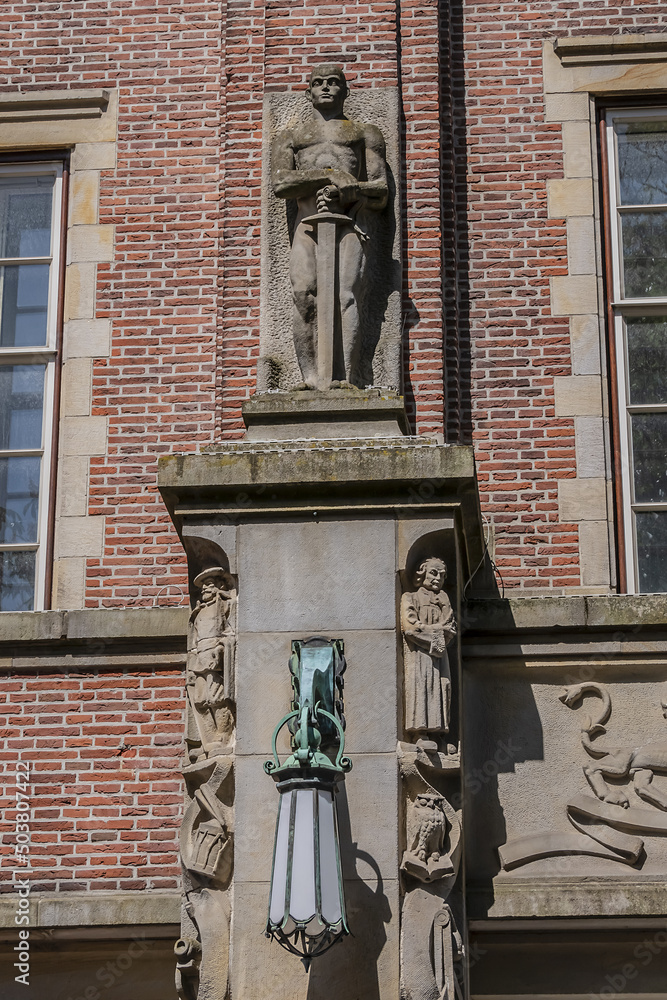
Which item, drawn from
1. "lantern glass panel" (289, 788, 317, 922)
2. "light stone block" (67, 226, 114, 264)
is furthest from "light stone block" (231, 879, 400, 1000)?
"light stone block" (67, 226, 114, 264)

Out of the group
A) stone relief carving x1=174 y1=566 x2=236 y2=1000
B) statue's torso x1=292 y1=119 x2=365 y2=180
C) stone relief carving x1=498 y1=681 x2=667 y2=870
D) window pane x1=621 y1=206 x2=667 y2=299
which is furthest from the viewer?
window pane x1=621 y1=206 x2=667 y2=299

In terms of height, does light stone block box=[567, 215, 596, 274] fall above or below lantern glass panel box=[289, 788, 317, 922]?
above

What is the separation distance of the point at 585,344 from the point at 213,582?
2890 millimetres

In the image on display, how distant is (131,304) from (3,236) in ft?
3.20

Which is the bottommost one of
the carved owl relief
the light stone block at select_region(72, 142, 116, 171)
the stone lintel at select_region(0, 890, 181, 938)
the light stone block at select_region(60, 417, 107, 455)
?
the stone lintel at select_region(0, 890, 181, 938)

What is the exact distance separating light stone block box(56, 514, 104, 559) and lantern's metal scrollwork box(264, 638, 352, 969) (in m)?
2.45

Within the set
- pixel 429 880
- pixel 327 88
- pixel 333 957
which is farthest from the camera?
pixel 327 88

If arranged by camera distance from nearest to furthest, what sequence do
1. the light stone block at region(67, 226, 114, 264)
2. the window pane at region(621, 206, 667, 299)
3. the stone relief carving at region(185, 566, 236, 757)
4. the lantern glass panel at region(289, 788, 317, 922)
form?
the lantern glass panel at region(289, 788, 317, 922) < the stone relief carving at region(185, 566, 236, 757) < the window pane at region(621, 206, 667, 299) < the light stone block at region(67, 226, 114, 264)

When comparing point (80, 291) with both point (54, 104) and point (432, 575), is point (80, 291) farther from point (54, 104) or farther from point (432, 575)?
point (432, 575)

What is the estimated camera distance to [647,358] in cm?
957

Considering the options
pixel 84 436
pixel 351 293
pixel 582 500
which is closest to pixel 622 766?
pixel 582 500

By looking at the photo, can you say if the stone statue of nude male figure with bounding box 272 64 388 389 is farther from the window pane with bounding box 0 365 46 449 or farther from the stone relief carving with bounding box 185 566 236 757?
the window pane with bounding box 0 365 46 449

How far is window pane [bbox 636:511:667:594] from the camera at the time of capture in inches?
358

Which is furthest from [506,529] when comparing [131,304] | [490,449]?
[131,304]
